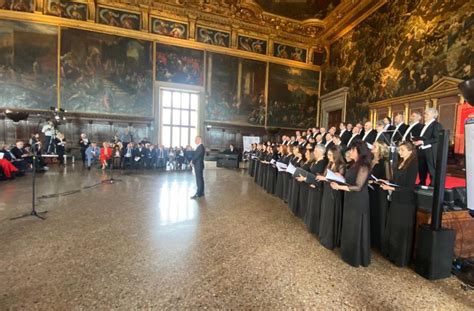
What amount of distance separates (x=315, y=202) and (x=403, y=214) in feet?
4.01

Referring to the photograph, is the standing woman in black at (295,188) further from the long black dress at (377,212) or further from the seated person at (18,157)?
the seated person at (18,157)

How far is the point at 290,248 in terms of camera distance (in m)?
3.29

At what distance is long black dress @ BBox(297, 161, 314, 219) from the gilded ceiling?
14510 mm

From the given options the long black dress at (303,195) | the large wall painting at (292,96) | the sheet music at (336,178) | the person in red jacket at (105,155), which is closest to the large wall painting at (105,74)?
the person in red jacket at (105,155)

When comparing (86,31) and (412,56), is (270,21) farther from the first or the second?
(86,31)

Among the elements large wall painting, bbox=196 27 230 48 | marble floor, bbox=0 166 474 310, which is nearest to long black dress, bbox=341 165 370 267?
marble floor, bbox=0 166 474 310

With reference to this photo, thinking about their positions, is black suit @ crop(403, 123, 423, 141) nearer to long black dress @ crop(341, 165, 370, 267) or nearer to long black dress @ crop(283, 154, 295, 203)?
long black dress @ crop(283, 154, 295, 203)

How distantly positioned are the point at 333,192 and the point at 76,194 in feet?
20.8

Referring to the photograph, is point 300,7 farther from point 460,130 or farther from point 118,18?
point 460,130

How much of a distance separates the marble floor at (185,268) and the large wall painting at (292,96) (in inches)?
522

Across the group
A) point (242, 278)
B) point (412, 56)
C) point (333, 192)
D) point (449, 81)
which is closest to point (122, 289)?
point (242, 278)

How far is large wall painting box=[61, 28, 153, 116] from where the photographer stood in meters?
12.8

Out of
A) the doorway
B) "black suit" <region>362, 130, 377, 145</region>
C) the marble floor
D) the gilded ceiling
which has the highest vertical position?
the gilded ceiling

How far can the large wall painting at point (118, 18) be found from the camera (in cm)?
1320
